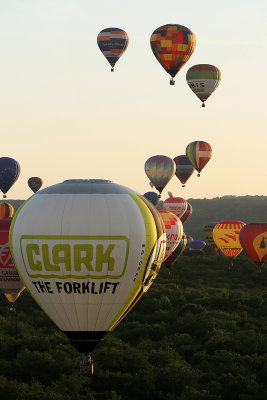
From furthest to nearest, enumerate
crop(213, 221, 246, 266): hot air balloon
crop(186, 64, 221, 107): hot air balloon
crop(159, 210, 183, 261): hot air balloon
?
crop(213, 221, 246, 266): hot air balloon
crop(186, 64, 221, 107): hot air balloon
crop(159, 210, 183, 261): hot air balloon

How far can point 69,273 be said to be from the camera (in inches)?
1095

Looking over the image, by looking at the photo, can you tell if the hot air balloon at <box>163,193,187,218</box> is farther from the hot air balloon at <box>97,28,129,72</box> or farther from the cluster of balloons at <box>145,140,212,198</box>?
the hot air balloon at <box>97,28,129,72</box>

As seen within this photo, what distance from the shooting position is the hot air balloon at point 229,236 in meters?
69.7

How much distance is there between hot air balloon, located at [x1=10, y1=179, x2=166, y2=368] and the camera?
2766cm

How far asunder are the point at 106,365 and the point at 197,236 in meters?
127

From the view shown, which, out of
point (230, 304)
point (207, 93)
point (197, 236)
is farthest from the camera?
point (197, 236)

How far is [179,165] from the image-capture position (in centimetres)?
7944

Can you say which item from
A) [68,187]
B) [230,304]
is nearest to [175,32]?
[230,304]

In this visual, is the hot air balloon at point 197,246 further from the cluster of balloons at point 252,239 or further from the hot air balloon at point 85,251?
the hot air balloon at point 85,251

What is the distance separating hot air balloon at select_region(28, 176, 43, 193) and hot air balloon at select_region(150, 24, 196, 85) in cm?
4009

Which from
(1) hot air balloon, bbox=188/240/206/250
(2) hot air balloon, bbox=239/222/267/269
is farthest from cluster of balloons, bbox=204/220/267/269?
(1) hot air balloon, bbox=188/240/206/250

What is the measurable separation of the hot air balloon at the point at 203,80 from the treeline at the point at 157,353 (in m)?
14.7

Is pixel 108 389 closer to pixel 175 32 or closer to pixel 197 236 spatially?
pixel 175 32

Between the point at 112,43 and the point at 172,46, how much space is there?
33.0 feet
